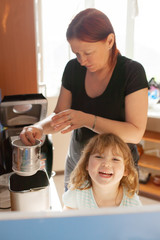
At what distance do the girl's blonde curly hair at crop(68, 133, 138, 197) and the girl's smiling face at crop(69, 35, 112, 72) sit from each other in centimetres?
20

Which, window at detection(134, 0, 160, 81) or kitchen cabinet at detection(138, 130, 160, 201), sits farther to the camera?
kitchen cabinet at detection(138, 130, 160, 201)

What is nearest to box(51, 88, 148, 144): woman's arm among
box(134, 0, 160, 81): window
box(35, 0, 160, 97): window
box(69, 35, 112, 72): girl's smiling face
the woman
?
the woman

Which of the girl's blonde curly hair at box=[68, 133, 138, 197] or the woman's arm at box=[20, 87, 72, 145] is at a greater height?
the woman's arm at box=[20, 87, 72, 145]

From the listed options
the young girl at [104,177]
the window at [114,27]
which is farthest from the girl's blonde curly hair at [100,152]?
the window at [114,27]

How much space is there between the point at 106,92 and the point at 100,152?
17 centimetres

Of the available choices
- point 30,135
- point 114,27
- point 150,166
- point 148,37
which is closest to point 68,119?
point 30,135

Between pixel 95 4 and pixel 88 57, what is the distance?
40 centimetres

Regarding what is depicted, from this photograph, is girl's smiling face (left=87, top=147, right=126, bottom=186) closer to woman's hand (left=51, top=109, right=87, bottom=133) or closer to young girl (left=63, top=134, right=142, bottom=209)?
young girl (left=63, top=134, right=142, bottom=209)

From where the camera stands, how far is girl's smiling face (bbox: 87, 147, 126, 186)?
2.33 feet

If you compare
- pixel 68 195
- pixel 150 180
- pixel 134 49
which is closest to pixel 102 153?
pixel 68 195

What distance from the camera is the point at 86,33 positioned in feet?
2.30

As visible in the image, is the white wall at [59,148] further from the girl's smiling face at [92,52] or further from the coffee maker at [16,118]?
the girl's smiling face at [92,52]

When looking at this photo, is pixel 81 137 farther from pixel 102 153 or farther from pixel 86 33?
pixel 86 33

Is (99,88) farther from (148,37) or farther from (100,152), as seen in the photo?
(148,37)
